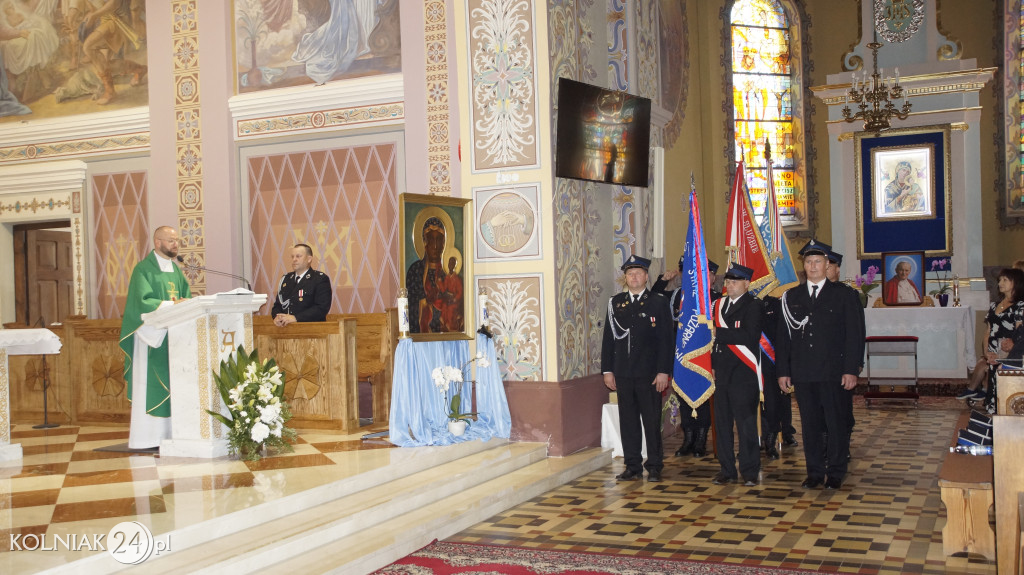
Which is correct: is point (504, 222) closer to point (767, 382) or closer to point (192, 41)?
point (767, 382)

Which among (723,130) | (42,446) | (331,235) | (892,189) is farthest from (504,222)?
(892,189)

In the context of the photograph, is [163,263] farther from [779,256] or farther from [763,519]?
[779,256]

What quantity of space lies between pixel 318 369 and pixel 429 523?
264cm

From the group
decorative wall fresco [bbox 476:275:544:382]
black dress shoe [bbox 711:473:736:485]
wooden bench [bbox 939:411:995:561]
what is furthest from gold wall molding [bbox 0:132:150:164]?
wooden bench [bbox 939:411:995:561]

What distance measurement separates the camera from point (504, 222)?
314 inches

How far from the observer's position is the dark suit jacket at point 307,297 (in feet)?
26.9

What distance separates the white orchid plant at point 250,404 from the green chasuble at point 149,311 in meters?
0.70

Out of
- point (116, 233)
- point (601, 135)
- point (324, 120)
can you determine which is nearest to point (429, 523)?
point (601, 135)

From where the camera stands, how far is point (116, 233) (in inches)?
414

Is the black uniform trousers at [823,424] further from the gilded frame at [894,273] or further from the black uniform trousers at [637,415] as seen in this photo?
the gilded frame at [894,273]

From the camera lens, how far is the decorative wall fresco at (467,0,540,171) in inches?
310

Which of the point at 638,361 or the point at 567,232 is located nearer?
the point at 638,361

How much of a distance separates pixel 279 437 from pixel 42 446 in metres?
2.24

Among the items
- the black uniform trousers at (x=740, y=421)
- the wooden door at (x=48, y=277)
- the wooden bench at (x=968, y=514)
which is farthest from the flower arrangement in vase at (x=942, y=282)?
the wooden door at (x=48, y=277)
